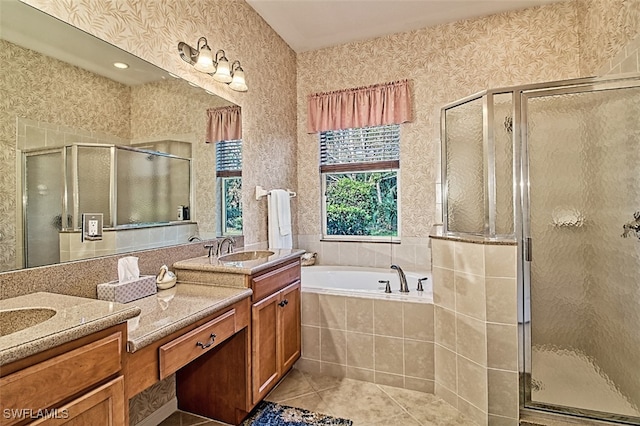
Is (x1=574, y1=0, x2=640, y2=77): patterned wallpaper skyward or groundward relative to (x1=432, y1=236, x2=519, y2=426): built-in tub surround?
skyward

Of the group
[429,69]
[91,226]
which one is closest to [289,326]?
[91,226]

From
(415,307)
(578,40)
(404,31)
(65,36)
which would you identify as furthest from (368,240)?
(65,36)

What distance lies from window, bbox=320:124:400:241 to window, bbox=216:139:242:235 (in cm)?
114

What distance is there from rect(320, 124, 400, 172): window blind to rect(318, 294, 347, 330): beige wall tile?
147cm

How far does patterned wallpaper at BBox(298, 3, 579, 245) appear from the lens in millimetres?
2646

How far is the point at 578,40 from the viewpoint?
2.57 meters

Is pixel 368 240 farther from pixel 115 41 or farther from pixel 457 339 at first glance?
pixel 115 41

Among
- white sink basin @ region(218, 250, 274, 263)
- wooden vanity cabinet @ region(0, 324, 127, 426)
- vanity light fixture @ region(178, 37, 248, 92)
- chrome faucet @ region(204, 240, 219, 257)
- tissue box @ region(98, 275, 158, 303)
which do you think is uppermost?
vanity light fixture @ region(178, 37, 248, 92)

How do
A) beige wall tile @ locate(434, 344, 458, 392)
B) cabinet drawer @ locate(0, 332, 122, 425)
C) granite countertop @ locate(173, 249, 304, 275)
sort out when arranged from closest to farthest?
cabinet drawer @ locate(0, 332, 122, 425) < granite countertop @ locate(173, 249, 304, 275) < beige wall tile @ locate(434, 344, 458, 392)

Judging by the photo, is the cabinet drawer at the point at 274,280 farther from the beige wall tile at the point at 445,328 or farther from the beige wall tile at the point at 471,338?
the beige wall tile at the point at 471,338

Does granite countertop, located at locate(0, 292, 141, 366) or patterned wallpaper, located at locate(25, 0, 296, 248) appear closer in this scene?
granite countertop, located at locate(0, 292, 141, 366)

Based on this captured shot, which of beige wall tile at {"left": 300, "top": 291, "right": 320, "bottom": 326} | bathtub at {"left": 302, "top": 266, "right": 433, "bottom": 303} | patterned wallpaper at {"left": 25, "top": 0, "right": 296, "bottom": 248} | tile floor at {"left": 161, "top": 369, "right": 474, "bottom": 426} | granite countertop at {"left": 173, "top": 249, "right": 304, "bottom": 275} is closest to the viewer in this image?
patterned wallpaper at {"left": 25, "top": 0, "right": 296, "bottom": 248}

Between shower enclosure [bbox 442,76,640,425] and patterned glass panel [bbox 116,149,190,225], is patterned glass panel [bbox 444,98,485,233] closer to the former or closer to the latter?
shower enclosure [bbox 442,76,640,425]

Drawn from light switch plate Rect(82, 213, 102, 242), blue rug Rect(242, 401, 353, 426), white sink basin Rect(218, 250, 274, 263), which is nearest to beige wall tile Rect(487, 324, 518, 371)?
blue rug Rect(242, 401, 353, 426)
